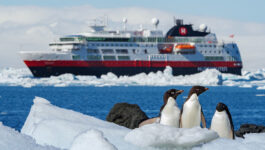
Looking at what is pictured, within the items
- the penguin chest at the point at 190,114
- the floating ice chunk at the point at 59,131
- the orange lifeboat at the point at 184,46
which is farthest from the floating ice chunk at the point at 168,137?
the orange lifeboat at the point at 184,46

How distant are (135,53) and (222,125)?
7035 cm

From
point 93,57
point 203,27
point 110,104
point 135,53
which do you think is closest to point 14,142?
point 110,104

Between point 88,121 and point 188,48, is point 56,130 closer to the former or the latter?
point 88,121

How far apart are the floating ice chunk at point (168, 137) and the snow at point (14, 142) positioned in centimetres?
99

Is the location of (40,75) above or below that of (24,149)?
below

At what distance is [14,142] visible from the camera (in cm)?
519

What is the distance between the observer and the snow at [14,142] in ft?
16.5

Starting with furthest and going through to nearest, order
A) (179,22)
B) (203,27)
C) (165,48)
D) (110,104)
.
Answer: (203,27) < (179,22) < (165,48) < (110,104)

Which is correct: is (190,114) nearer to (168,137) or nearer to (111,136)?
(111,136)

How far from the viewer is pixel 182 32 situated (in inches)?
3263

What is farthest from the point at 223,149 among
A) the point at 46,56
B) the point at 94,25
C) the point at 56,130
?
the point at 94,25

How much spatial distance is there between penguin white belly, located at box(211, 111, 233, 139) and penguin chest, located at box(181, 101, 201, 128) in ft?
1.32

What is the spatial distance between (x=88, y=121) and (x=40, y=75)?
67385 mm

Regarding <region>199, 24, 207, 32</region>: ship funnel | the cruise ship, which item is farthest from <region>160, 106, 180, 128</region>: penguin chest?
<region>199, 24, 207, 32</region>: ship funnel
